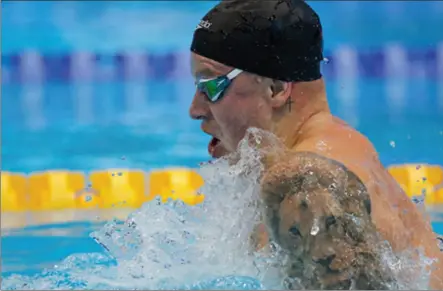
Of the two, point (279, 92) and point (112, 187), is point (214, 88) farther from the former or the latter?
point (112, 187)

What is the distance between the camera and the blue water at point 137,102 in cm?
571

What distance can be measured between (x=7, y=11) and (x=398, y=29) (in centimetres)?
418

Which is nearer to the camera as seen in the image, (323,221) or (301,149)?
(323,221)

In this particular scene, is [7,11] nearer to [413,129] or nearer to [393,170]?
[413,129]

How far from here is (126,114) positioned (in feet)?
23.4

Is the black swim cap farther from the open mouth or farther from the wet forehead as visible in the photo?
the open mouth

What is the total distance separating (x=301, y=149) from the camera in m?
1.64

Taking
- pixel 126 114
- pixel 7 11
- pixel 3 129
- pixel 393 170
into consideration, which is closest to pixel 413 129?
pixel 393 170

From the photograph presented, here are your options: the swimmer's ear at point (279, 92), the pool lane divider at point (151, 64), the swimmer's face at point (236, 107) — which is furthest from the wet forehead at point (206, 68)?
the pool lane divider at point (151, 64)

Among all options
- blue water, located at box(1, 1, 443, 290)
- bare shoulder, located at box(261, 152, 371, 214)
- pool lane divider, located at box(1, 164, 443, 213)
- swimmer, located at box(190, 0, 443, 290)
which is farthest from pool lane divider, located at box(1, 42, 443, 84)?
bare shoulder, located at box(261, 152, 371, 214)

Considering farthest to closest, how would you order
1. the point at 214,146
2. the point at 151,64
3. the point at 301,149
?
the point at 151,64 → the point at 214,146 → the point at 301,149

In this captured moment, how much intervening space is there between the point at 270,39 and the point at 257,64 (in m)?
0.06

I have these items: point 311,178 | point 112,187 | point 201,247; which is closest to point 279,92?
point 311,178

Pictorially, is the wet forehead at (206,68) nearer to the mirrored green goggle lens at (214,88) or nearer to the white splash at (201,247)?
the mirrored green goggle lens at (214,88)
